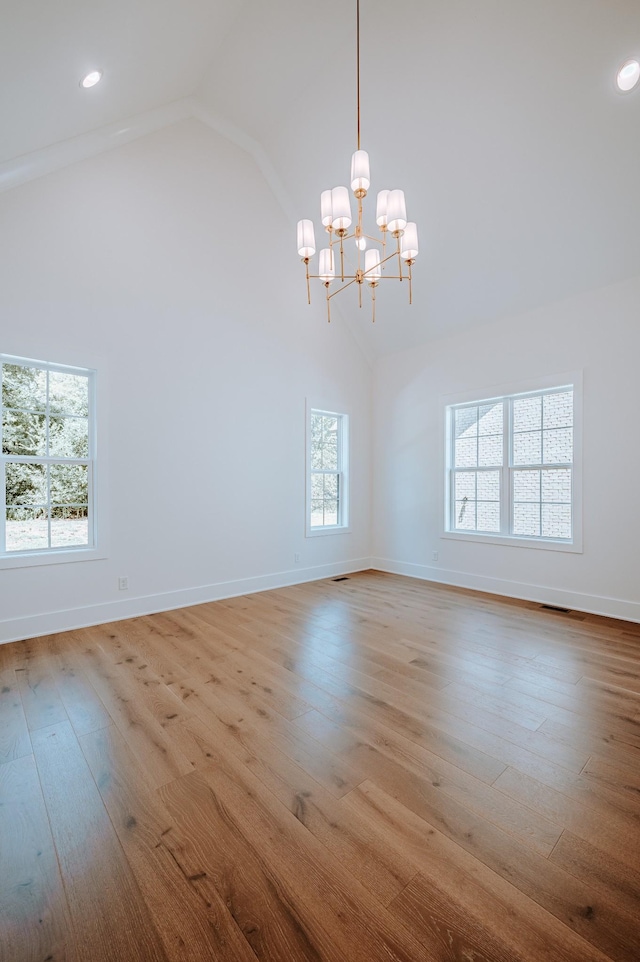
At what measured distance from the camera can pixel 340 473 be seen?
5.72 meters

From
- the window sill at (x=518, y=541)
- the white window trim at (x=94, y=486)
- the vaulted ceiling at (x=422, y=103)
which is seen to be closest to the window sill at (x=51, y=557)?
the white window trim at (x=94, y=486)

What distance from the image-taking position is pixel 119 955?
1.04 m

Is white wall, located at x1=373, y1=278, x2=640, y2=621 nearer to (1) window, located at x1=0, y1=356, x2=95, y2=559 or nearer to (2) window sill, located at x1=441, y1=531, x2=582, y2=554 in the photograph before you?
(2) window sill, located at x1=441, y1=531, x2=582, y2=554

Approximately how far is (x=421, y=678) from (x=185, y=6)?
182 inches

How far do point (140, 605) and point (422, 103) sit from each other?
4971mm

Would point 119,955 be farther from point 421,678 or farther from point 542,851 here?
point 421,678

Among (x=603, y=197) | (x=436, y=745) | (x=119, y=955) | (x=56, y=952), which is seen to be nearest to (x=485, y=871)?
(x=436, y=745)

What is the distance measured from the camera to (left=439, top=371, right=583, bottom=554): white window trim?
4.01 m

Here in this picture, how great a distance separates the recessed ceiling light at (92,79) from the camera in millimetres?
2675

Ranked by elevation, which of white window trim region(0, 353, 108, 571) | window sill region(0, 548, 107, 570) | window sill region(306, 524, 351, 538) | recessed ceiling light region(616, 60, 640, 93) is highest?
recessed ceiling light region(616, 60, 640, 93)

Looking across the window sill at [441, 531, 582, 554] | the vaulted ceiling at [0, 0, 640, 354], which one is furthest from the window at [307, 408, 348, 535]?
the vaulted ceiling at [0, 0, 640, 354]

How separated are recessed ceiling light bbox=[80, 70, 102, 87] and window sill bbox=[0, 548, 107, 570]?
3334 mm

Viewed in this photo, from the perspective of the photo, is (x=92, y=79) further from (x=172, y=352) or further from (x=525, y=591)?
(x=525, y=591)

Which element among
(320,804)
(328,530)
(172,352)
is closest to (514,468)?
(328,530)
